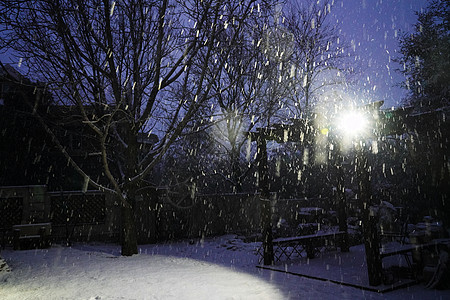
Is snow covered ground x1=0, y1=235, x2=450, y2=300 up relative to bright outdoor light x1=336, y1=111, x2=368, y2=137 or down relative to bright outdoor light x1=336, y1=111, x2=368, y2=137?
down

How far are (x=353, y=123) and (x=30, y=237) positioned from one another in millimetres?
10056

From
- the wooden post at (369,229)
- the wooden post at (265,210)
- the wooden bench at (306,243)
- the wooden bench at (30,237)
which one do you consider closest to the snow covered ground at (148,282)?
the wooden post at (369,229)

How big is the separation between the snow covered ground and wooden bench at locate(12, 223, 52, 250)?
57.0 inches

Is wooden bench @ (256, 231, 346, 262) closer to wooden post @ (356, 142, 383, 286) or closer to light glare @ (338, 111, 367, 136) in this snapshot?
wooden post @ (356, 142, 383, 286)

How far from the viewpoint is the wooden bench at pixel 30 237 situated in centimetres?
965

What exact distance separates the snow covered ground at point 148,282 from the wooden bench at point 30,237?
1.45m

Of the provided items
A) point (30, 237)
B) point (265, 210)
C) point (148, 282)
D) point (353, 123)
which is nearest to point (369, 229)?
point (353, 123)

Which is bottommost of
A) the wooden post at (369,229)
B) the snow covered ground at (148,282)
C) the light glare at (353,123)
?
the snow covered ground at (148,282)

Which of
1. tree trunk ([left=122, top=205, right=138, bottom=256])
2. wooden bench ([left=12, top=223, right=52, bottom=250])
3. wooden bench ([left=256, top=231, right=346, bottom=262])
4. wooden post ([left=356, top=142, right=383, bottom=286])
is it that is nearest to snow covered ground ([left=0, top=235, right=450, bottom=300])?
tree trunk ([left=122, top=205, right=138, bottom=256])

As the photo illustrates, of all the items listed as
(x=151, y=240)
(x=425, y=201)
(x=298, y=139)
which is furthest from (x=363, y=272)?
(x=151, y=240)

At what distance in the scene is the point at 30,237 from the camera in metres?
9.75

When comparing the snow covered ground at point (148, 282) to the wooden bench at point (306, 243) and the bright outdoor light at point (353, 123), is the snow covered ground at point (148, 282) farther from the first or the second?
the bright outdoor light at point (353, 123)

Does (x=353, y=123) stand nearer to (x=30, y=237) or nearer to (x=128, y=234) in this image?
(x=128, y=234)

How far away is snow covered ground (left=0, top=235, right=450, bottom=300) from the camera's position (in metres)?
5.20
